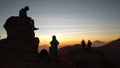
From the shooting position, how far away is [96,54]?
43.4 meters

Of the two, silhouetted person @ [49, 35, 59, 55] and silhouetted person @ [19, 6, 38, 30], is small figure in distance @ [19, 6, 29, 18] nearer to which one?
silhouetted person @ [19, 6, 38, 30]

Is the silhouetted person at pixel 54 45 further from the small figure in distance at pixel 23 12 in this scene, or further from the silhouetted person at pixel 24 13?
the small figure in distance at pixel 23 12

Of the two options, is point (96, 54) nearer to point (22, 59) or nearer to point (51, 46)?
point (51, 46)

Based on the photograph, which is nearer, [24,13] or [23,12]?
[23,12]

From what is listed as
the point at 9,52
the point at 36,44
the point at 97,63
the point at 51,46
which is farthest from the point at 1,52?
the point at 97,63

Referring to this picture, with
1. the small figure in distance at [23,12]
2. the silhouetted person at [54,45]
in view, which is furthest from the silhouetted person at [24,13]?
the silhouetted person at [54,45]

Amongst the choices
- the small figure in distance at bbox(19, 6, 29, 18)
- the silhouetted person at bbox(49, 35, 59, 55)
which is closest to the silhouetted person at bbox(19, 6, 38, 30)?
the small figure in distance at bbox(19, 6, 29, 18)

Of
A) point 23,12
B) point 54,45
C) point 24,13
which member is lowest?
point 54,45

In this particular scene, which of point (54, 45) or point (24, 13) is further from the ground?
point (24, 13)

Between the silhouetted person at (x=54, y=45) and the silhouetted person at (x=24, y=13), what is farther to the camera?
the silhouetted person at (x=54, y=45)

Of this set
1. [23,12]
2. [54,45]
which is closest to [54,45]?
[54,45]

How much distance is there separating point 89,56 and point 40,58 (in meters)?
20.9

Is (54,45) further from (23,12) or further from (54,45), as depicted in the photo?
(23,12)

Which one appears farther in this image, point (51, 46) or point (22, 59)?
point (51, 46)
